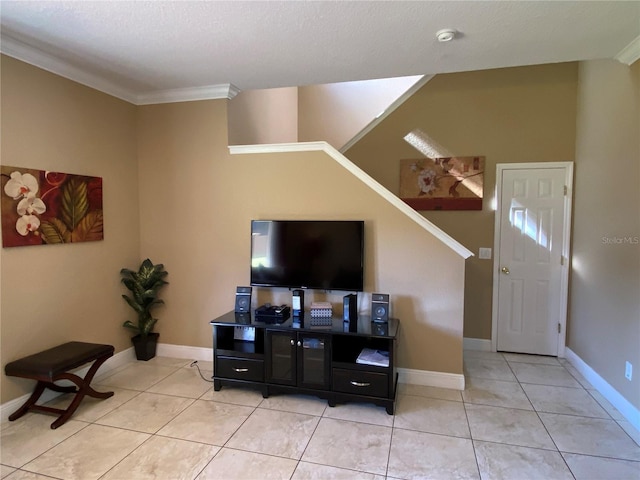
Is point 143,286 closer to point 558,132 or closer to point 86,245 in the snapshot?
point 86,245

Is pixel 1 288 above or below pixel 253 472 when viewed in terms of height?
above

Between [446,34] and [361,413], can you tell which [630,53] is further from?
[361,413]

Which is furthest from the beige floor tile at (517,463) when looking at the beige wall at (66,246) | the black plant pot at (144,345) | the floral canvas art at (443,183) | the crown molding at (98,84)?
the crown molding at (98,84)

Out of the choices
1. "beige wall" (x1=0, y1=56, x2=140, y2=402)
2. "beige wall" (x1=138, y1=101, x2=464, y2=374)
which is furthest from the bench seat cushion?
"beige wall" (x1=138, y1=101, x2=464, y2=374)

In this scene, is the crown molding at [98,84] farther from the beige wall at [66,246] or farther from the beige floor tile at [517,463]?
the beige floor tile at [517,463]

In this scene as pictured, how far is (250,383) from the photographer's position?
3025 mm

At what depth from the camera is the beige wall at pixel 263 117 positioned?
3741mm

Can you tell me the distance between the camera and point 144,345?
Answer: 3697 millimetres

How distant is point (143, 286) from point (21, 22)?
2307mm

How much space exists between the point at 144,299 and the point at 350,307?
2170 millimetres

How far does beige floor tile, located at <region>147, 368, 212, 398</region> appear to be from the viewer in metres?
3.05

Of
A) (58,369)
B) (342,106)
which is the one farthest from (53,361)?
(342,106)

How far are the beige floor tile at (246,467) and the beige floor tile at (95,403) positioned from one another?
115 centimetres

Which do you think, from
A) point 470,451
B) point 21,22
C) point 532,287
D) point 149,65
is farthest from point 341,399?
point 21,22
